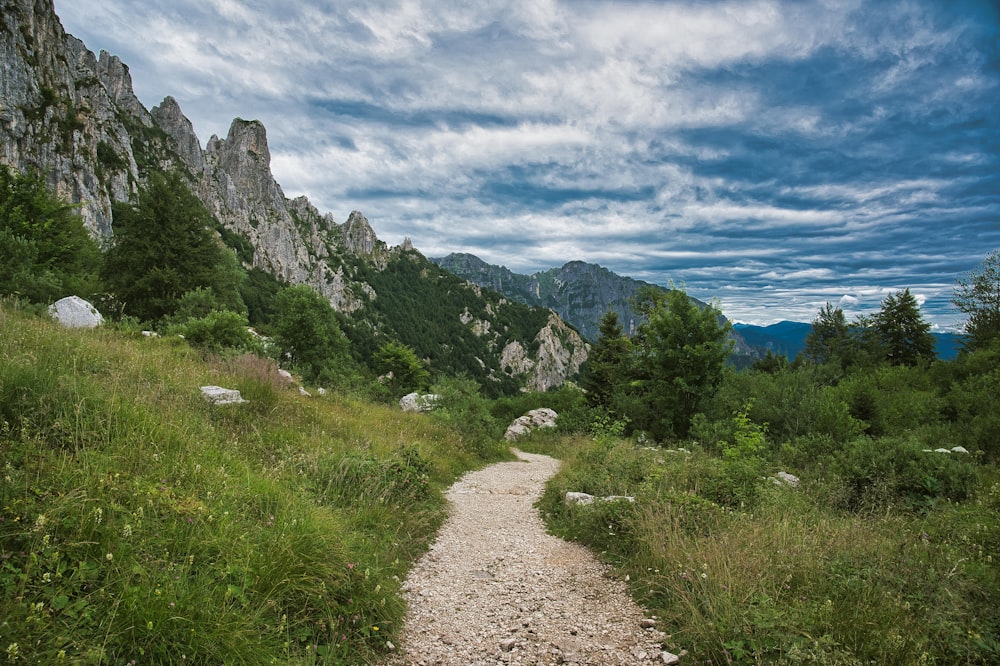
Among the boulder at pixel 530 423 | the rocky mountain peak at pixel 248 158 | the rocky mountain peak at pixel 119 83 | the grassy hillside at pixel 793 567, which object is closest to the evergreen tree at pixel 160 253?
the boulder at pixel 530 423

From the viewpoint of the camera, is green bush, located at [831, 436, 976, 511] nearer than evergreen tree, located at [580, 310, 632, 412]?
Yes

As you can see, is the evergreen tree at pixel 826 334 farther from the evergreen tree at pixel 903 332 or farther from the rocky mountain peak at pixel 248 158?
the rocky mountain peak at pixel 248 158

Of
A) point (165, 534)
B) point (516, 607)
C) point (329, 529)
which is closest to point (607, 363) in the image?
point (516, 607)

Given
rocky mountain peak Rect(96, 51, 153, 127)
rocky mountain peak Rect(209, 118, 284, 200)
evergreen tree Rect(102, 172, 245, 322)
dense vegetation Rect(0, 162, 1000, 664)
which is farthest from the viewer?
rocky mountain peak Rect(209, 118, 284, 200)

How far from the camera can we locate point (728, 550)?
180 inches

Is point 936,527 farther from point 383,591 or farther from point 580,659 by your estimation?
point 383,591

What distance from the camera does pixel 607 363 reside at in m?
34.2

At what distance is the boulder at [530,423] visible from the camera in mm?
30969

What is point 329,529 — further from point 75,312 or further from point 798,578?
point 75,312

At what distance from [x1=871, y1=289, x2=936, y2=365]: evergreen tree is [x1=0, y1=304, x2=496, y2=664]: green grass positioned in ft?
166

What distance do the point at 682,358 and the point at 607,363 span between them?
14.9 meters

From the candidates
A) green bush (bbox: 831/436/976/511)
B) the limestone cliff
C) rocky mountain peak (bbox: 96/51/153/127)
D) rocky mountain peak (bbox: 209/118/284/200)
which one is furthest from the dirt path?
rocky mountain peak (bbox: 209/118/284/200)

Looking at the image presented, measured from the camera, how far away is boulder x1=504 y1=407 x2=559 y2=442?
102ft

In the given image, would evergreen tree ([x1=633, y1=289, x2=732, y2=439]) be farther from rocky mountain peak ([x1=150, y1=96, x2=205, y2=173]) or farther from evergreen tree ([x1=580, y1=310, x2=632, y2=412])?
rocky mountain peak ([x1=150, y1=96, x2=205, y2=173])
